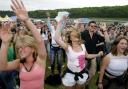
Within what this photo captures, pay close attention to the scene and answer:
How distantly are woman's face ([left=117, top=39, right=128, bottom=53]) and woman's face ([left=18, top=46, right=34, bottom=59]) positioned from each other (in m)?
2.34

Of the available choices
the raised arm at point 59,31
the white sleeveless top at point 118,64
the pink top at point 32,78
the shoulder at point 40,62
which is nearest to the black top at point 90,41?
the raised arm at point 59,31

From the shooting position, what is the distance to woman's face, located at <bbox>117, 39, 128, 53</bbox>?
694cm

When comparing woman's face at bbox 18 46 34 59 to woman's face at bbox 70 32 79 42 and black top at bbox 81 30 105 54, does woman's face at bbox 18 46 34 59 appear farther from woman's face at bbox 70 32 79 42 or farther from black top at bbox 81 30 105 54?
black top at bbox 81 30 105 54

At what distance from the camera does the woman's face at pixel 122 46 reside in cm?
694

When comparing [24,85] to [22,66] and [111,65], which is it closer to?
[22,66]

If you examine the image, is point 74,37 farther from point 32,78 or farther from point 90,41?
point 32,78

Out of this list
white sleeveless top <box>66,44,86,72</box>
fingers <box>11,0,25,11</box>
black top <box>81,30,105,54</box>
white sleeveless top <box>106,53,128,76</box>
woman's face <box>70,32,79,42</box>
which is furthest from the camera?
black top <box>81,30,105,54</box>

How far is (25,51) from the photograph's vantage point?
4.93m

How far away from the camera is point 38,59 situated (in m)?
5.09

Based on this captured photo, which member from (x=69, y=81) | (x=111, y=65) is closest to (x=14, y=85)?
(x=69, y=81)

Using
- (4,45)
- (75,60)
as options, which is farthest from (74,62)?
(4,45)

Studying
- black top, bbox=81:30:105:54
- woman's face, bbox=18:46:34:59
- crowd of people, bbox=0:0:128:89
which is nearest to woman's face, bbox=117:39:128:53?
crowd of people, bbox=0:0:128:89

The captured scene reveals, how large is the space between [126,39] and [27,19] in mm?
2735

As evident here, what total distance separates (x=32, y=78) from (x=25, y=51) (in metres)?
0.32
